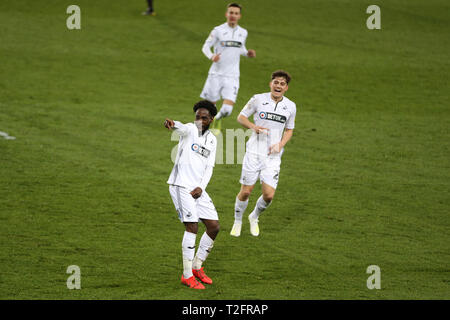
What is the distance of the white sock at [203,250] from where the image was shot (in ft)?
24.5

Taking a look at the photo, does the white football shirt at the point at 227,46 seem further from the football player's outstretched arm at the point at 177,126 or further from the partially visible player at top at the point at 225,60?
the football player's outstretched arm at the point at 177,126

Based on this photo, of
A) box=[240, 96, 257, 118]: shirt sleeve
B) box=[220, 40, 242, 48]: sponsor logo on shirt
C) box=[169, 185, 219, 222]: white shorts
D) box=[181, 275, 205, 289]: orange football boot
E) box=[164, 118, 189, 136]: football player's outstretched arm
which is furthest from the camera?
box=[220, 40, 242, 48]: sponsor logo on shirt

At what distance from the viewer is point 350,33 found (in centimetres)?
2281

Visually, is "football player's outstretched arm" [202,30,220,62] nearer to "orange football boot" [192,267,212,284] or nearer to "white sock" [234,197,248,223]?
"white sock" [234,197,248,223]

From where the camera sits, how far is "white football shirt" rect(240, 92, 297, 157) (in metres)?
8.94

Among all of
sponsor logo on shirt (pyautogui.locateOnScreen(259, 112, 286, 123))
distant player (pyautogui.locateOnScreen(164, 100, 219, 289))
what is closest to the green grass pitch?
distant player (pyautogui.locateOnScreen(164, 100, 219, 289))

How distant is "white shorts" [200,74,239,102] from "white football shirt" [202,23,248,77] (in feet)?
0.35

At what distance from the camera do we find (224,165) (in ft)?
41.9

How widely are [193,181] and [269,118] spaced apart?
209 cm

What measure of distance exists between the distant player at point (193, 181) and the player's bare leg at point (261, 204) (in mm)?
1674

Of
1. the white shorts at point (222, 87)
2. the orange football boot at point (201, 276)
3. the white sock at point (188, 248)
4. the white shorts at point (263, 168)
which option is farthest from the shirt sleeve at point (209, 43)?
the white sock at point (188, 248)

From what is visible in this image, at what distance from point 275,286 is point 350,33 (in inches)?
663

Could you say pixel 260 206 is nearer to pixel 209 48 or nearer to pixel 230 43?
pixel 209 48

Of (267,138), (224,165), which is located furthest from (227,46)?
(267,138)
